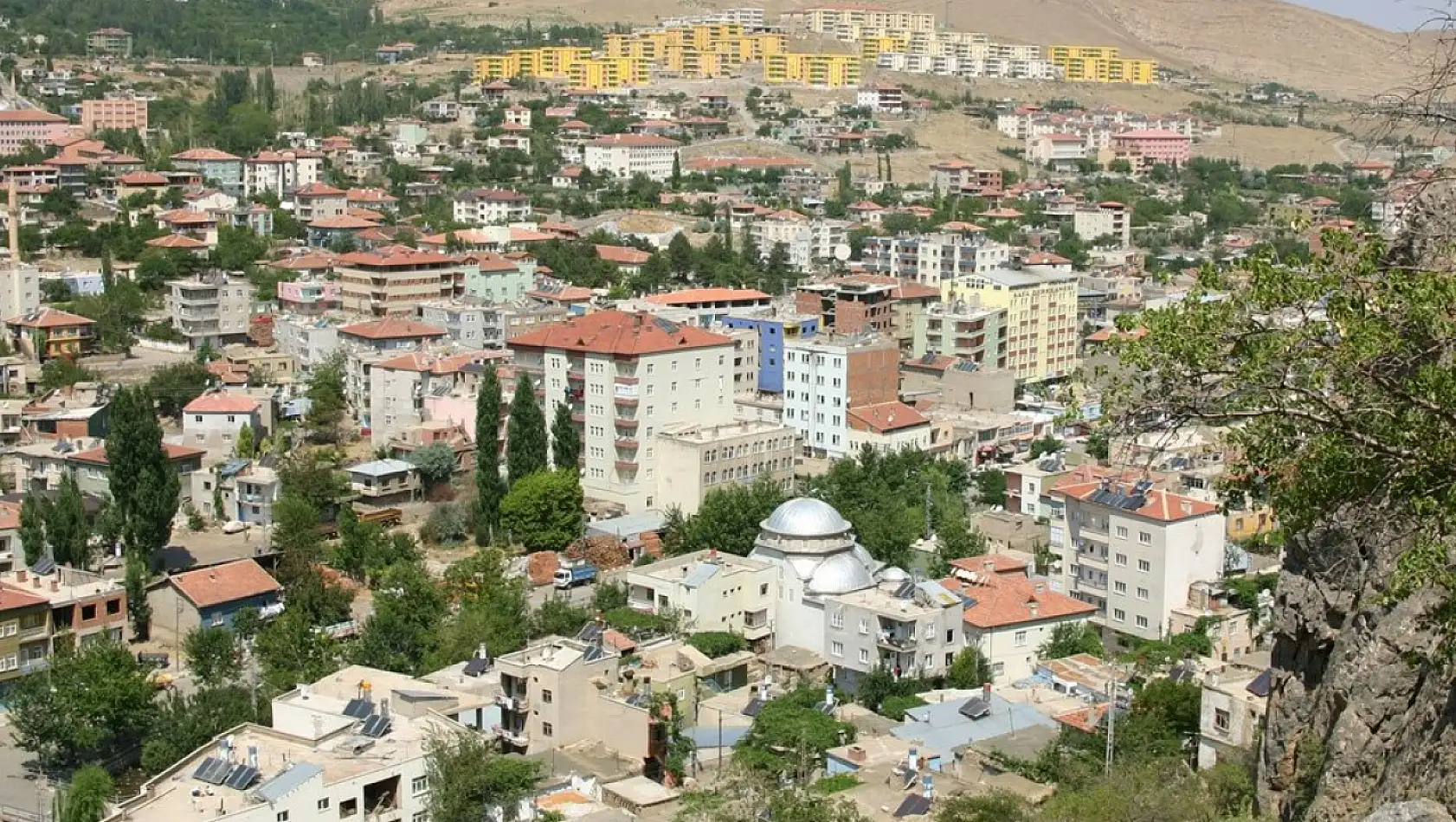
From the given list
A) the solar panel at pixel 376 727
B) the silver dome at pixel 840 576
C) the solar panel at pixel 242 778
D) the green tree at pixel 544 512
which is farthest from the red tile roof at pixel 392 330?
the solar panel at pixel 242 778

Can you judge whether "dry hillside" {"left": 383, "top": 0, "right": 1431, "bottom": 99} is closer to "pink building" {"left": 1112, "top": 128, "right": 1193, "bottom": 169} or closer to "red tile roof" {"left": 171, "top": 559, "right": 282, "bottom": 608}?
"pink building" {"left": 1112, "top": 128, "right": 1193, "bottom": 169}

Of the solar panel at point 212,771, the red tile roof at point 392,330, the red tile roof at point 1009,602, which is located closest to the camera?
the solar panel at point 212,771

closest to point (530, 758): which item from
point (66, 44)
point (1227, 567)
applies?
point (1227, 567)

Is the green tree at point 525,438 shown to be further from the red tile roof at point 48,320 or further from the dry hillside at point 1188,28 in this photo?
the dry hillside at point 1188,28

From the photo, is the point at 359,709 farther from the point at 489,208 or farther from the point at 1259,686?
the point at 489,208

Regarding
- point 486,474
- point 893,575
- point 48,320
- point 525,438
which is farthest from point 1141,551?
point 48,320

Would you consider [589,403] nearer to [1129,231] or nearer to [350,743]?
[350,743]

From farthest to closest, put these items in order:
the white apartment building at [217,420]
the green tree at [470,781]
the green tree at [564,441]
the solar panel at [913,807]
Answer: the white apartment building at [217,420]
the green tree at [564,441]
the solar panel at [913,807]
the green tree at [470,781]
